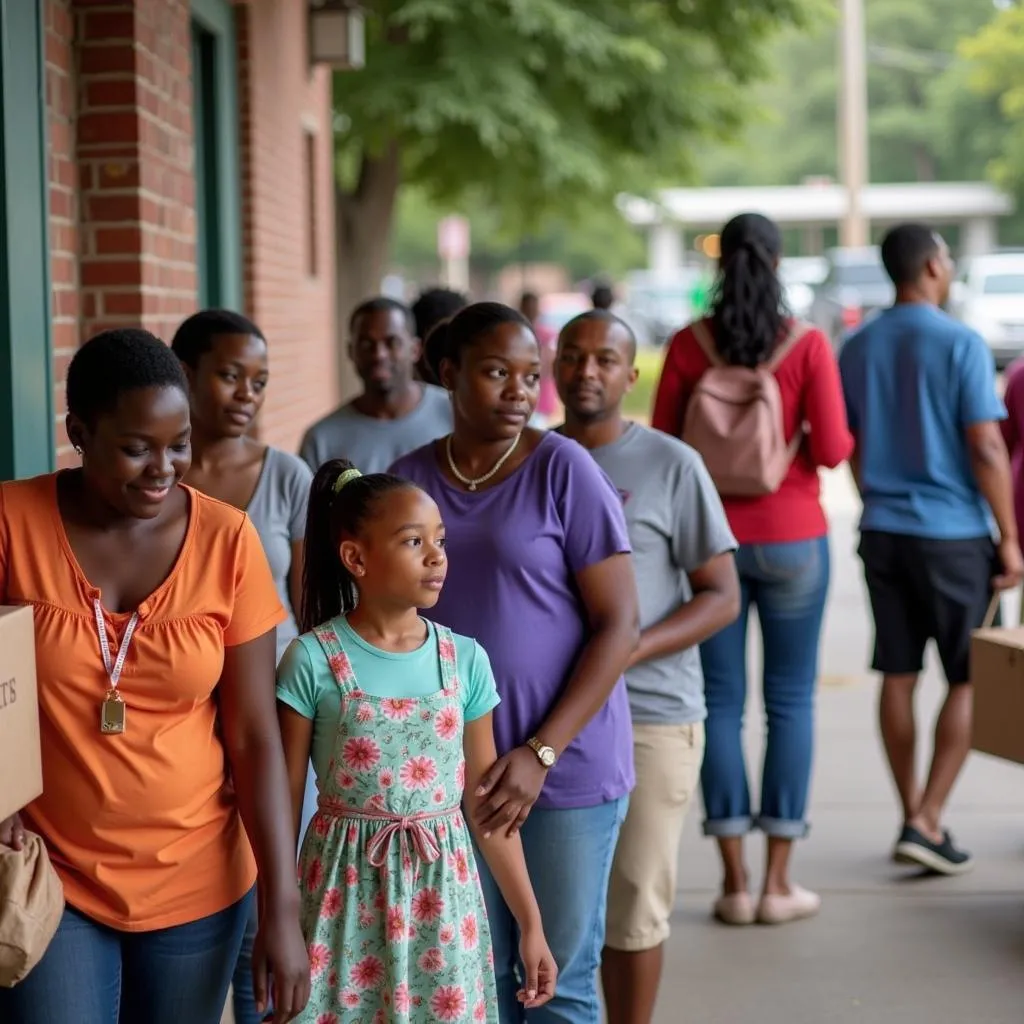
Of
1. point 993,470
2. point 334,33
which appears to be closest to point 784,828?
point 993,470

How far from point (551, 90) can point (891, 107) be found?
49.4 meters

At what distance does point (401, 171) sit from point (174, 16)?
10.3 m

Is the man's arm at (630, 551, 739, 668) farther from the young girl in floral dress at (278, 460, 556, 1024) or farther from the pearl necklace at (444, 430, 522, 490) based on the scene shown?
the young girl in floral dress at (278, 460, 556, 1024)

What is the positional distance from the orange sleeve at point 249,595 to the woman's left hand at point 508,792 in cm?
61

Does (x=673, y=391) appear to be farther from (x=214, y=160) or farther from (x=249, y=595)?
(x=249, y=595)

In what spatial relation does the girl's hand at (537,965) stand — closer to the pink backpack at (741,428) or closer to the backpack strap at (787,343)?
the pink backpack at (741,428)

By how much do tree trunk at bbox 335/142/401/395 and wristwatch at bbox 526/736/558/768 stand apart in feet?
40.4

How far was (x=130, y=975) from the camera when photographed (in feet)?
9.09

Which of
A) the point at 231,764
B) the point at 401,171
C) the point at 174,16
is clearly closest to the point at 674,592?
the point at 231,764

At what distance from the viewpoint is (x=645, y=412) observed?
26062mm

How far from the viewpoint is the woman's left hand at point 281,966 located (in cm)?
271

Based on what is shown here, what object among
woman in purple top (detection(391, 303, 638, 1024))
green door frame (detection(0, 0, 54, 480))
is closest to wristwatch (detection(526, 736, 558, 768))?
woman in purple top (detection(391, 303, 638, 1024))

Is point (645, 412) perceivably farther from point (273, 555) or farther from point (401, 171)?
point (273, 555)

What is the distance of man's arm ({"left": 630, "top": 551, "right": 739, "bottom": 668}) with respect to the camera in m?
3.93
